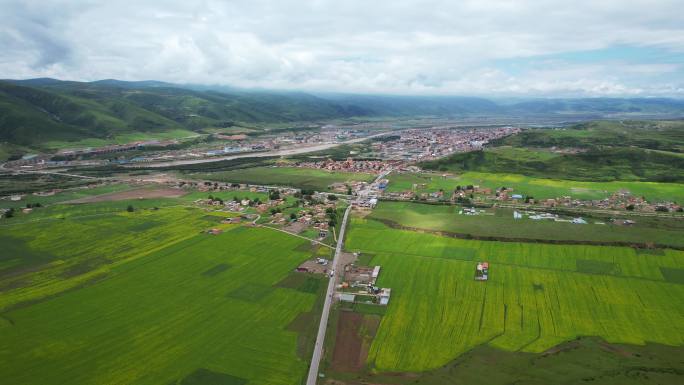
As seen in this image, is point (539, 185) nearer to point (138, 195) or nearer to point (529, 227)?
point (529, 227)

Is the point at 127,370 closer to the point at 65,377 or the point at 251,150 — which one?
the point at 65,377

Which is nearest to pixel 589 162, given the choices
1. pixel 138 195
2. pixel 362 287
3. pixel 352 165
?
pixel 352 165

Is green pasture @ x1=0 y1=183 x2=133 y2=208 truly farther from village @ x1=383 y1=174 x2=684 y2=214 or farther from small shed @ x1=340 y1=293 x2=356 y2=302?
small shed @ x1=340 y1=293 x2=356 y2=302

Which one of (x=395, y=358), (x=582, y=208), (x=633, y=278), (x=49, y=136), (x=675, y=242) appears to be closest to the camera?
(x=395, y=358)

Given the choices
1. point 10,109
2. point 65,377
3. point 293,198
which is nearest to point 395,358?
point 65,377

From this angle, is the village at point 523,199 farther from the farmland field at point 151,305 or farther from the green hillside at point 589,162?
the farmland field at point 151,305

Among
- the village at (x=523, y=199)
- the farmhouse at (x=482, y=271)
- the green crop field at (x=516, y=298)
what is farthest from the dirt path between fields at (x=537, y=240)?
the village at (x=523, y=199)

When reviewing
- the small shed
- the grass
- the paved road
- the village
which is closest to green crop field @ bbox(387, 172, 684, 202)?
the village
